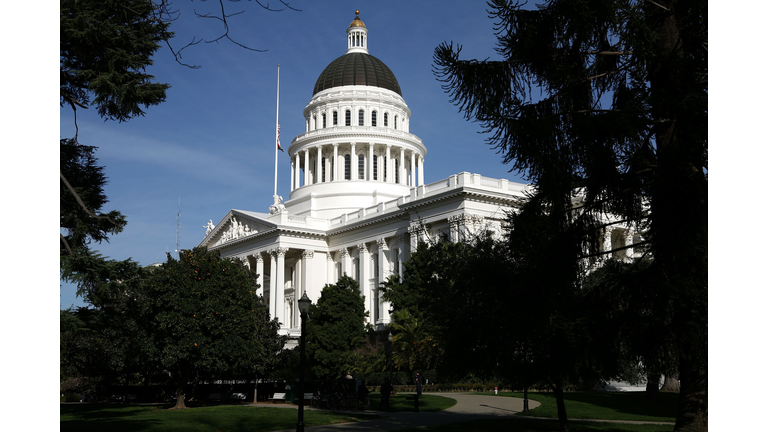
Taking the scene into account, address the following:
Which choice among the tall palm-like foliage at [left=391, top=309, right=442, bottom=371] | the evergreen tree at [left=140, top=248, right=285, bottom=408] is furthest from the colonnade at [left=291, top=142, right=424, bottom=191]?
the evergreen tree at [left=140, top=248, right=285, bottom=408]

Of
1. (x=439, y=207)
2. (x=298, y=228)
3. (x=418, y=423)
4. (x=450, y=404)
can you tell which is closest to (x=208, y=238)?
(x=298, y=228)

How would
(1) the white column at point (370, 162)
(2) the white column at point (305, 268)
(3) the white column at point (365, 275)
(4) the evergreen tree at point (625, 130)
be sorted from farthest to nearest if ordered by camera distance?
(1) the white column at point (370, 162), (2) the white column at point (305, 268), (3) the white column at point (365, 275), (4) the evergreen tree at point (625, 130)

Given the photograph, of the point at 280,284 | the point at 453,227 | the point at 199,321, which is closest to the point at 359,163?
the point at 280,284

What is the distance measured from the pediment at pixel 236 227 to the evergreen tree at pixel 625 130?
182 feet

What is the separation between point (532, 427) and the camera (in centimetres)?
2120

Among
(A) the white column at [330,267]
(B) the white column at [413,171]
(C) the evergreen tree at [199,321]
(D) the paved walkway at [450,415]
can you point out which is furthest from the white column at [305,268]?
(D) the paved walkway at [450,415]

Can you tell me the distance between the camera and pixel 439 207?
57094 mm

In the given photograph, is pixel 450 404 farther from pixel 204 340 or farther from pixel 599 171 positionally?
pixel 599 171

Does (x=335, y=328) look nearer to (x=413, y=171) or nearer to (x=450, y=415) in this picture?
(x=450, y=415)

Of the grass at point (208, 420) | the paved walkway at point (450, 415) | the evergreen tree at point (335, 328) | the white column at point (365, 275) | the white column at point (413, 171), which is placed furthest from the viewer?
the white column at point (413, 171)

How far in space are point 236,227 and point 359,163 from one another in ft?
53.0

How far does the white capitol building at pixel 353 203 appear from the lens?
5747 cm

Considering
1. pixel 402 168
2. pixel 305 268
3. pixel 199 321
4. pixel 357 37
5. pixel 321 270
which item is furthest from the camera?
pixel 357 37

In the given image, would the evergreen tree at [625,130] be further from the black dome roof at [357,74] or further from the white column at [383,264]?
the black dome roof at [357,74]
